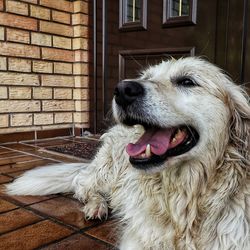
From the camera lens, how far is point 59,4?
3.60 meters

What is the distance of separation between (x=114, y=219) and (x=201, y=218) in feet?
2.01

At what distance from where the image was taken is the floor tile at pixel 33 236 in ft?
4.61

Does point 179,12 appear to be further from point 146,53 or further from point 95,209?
point 95,209

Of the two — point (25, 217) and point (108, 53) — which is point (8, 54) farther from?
point (25, 217)

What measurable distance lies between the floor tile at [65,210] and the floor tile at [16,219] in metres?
0.08

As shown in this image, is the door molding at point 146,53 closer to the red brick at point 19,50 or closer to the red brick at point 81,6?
the red brick at point 81,6

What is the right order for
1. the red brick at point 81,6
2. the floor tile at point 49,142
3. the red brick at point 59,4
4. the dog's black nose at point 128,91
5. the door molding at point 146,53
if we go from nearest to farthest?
1. the dog's black nose at point 128,91
2. the door molding at point 146,53
3. the floor tile at point 49,142
4. the red brick at point 59,4
5. the red brick at point 81,6

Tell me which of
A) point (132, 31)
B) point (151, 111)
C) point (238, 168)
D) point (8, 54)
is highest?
point (132, 31)

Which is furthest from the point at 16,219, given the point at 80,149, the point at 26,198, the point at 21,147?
the point at 21,147

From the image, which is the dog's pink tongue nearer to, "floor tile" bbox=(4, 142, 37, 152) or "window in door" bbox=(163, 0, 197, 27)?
"window in door" bbox=(163, 0, 197, 27)


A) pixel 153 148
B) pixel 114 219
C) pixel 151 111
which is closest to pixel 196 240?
pixel 153 148

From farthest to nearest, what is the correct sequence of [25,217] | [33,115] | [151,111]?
[33,115]
[25,217]
[151,111]

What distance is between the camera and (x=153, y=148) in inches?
47.9

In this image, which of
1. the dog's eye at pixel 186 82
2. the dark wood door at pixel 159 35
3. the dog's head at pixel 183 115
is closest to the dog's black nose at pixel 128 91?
the dog's head at pixel 183 115
